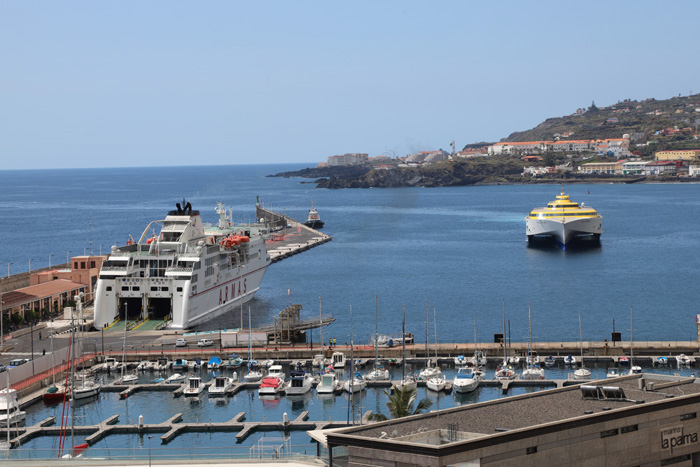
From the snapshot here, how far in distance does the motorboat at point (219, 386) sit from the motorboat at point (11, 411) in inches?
315

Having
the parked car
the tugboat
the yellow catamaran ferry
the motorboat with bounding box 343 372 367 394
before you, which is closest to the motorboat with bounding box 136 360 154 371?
the parked car

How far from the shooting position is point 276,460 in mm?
24562

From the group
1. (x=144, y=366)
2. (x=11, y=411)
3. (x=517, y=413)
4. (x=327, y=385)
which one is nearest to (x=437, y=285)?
(x=144, y=366)

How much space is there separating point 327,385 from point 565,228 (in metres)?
69.0

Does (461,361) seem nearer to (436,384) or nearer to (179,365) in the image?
(436,384)

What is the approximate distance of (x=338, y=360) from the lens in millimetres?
46844

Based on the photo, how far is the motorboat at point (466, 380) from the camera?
41500mm

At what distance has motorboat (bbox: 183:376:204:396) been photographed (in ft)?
137

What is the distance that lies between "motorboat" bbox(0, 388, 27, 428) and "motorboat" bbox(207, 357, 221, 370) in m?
10.7

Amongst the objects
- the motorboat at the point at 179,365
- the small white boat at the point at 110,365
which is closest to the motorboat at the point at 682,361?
the motorboat at the point at 179,365

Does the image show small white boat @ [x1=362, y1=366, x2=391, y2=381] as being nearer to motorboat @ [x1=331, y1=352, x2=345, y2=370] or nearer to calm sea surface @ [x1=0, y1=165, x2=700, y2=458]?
calm sea surface @ [x1=0, y1=165, x2=700, y2=458]

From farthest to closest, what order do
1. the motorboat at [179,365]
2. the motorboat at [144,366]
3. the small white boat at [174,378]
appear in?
1. the motorboat at [179,365]
2. the motorboat at [144,366]
3. the small white boat at [174,378]

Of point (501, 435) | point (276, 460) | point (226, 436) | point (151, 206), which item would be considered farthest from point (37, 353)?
point (151, 206)

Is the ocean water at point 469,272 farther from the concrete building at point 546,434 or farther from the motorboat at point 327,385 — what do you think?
the concrete building at point 546,434
